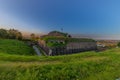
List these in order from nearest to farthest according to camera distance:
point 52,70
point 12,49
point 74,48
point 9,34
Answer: point 52,70 → point 12,49 → point 74,48 → point 9,34

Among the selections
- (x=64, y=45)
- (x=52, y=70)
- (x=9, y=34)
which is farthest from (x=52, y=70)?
(x=9, y=34)

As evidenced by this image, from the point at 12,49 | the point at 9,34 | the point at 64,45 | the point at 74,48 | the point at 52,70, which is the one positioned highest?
the point at 9,34

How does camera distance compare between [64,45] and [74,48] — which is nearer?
[64,45]

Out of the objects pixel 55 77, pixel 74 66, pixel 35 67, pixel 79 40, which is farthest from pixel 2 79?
pixel 79 40

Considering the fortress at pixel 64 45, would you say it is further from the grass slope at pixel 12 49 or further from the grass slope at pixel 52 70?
the grass slope at pixel 52 70

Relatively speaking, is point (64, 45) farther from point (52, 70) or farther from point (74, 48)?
point (52, 70)

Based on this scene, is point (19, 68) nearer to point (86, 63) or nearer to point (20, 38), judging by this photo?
point (86, 63)

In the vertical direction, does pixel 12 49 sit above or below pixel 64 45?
below

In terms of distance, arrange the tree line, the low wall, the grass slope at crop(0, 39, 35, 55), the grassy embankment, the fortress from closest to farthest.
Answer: the grassy embankment, the grass slope at crop(0, 39, 35, 55), the low wall, the fortress, the tree line

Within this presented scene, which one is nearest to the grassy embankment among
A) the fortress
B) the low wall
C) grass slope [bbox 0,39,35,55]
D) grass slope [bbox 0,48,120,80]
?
grass slope [bbox 0,48,120,80]

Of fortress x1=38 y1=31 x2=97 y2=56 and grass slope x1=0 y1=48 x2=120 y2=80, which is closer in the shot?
grass slope x1=0 y1=48 x2=120 y2=80

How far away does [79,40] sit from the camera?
2730cm

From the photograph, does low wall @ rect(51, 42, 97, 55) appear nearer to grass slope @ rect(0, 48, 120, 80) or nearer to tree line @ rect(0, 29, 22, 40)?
grass slope @ rect(0, 48, 120, 80)

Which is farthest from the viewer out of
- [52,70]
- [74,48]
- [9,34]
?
[9,34]
